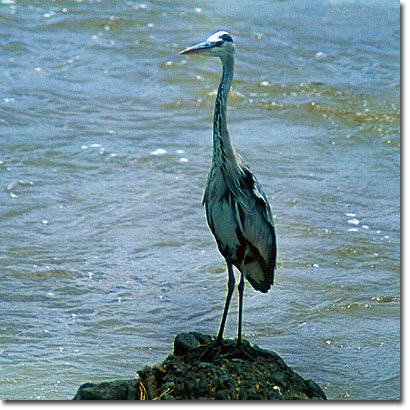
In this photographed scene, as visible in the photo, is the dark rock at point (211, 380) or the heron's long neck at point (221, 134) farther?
the heron's long neck at point (221, 134)

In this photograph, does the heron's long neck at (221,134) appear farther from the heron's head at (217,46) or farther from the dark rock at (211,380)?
the dark rock at (211,380)

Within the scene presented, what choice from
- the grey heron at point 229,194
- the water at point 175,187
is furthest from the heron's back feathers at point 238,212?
the water at point 175,187

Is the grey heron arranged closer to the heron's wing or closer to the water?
the heron's wing

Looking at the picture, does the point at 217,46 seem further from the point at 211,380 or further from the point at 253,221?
the point at 211,380

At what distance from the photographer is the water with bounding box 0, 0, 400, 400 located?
4.99 metres

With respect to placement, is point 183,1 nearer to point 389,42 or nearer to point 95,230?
point 389,42

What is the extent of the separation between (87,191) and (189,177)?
1218 mm

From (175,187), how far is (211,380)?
3.98 meters

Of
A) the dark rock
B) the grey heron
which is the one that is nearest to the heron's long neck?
the grey heron

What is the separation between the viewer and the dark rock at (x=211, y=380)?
3684 millimetres

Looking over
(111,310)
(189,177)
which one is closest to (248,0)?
(189,177)

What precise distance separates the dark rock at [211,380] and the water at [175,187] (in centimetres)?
65

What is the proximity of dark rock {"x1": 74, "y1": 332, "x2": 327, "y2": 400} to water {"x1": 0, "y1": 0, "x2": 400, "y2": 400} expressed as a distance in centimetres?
65

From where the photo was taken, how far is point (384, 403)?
4.06m
